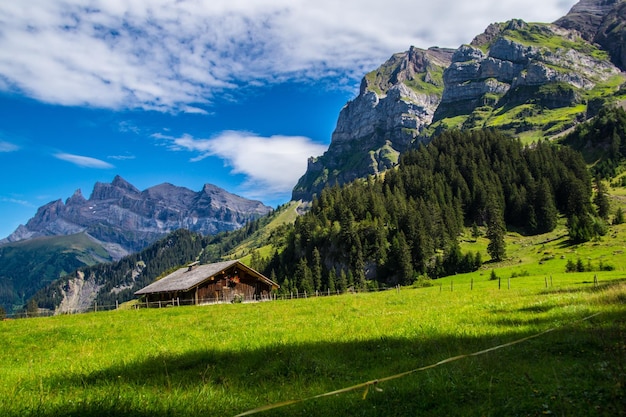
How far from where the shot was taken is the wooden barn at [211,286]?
193 ft

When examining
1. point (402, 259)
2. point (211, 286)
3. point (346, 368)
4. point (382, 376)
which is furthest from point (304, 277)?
point (382, 376)

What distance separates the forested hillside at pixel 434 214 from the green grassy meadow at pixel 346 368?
95756mm

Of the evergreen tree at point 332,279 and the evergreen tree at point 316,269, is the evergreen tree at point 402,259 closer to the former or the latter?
the evergreen tree at point 332,279

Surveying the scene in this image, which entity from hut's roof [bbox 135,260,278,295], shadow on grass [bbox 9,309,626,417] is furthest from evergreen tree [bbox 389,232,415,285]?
shadow on grass [bbox 9,309,626,417]

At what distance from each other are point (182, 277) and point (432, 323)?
5430 centimetres

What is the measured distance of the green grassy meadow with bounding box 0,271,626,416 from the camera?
7.61 metres

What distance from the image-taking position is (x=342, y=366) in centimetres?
1102

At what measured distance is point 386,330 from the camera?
16438mm

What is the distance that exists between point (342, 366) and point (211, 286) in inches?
2138

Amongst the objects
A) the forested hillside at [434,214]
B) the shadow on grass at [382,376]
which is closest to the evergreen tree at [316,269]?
the forested hillside at [434,214]

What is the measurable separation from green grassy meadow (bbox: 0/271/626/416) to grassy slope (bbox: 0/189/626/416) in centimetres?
4

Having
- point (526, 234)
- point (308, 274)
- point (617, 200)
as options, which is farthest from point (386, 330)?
point (617, 200)

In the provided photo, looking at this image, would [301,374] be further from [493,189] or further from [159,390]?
[493,189]

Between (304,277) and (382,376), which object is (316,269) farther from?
(382,376)
